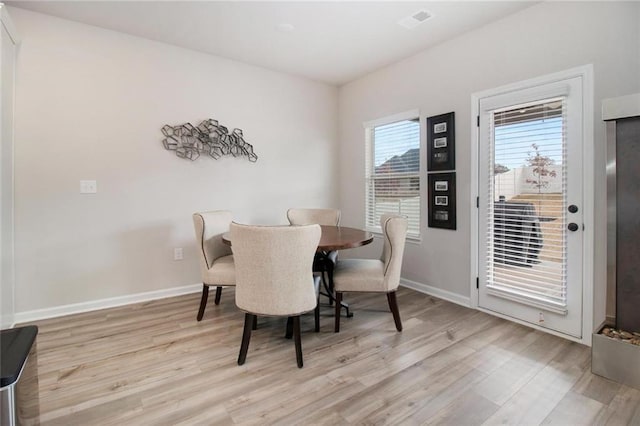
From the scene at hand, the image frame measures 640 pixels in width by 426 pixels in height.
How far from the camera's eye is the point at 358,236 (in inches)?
108

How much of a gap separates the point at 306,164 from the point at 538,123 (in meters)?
2.70

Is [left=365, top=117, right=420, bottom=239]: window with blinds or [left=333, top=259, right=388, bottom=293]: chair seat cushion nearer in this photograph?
[left=333, top=259, right=388, bottom=293]: chair seat cushion

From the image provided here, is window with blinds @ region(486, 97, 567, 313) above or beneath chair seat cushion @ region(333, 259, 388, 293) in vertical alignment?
above

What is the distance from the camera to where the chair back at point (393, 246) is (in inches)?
102

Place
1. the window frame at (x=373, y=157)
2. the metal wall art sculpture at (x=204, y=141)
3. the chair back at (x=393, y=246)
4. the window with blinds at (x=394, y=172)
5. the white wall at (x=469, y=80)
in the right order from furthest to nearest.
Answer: the window with blinds at (x=394, y=172) → the window frame at (x=373, y=157) → the metal wall art sculpture at (x=204, y=141) → the chair back at (x=393, y=246) → the white wall at (x=469, y=80)

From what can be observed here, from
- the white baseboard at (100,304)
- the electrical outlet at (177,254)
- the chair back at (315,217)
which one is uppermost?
the chair back at (315,217)

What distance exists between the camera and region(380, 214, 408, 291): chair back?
2598 mm

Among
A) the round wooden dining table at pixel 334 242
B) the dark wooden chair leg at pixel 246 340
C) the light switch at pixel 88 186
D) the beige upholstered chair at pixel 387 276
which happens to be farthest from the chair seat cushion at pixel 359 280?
the light switch at pixel 88 186

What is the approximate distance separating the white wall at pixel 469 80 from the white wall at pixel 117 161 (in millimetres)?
1152

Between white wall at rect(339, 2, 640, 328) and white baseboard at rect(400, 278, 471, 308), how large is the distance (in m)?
0.03

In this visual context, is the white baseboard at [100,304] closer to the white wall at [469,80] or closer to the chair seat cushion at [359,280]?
the chair seat cushion at [359,280]

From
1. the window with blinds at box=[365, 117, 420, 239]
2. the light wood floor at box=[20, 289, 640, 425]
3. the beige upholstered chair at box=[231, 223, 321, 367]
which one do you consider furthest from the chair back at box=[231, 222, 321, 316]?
the window with blinds at box=[365, 117, 420, 239]

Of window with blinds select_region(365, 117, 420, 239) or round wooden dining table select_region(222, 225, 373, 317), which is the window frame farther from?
round wooden dining table select_region(222, 225, 373, 317)

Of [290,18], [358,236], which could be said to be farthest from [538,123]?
[290,18]
